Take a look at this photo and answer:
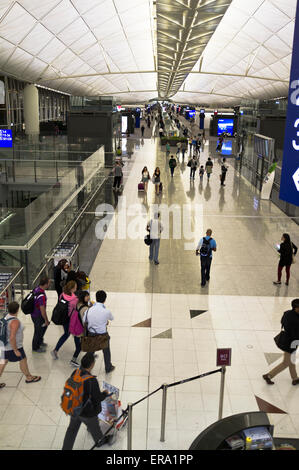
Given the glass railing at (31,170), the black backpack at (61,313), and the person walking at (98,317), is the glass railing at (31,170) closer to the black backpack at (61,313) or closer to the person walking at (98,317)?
the black backpack at (61,313)

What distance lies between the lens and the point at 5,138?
31438 mm

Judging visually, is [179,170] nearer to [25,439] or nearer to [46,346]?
[46,346]

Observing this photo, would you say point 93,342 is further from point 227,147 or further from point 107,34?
point 227,147

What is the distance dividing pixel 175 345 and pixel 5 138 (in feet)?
87.4

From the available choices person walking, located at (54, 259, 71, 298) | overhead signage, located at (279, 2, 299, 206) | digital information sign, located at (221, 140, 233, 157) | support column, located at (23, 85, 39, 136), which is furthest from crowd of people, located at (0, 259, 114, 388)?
support column, located at (23, 85, 39, 136)

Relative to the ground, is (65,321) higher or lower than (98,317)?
lower

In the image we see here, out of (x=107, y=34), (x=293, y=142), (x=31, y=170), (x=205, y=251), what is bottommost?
(x=205, y=251)

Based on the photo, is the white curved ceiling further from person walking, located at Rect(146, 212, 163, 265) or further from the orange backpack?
the orange backpack

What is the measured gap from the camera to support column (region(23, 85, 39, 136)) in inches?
1725

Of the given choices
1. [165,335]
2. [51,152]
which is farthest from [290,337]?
[51,152]

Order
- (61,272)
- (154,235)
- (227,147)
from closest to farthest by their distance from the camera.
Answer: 1. (61,272)
2. (154,235)
3. (227,147)

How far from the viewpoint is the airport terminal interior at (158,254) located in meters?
6.02

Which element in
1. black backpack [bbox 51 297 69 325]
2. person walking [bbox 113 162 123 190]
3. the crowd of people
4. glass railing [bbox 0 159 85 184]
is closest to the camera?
the crowd of people

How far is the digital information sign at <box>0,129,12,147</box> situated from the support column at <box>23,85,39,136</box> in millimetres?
12965
